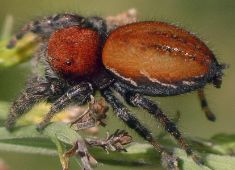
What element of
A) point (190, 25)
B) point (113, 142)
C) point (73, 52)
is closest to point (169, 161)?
point (113, 142)

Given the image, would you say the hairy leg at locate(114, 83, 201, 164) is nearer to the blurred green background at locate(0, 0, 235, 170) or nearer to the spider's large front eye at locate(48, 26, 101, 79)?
the spider's large front eye at locate(48, 26, 101, 79)

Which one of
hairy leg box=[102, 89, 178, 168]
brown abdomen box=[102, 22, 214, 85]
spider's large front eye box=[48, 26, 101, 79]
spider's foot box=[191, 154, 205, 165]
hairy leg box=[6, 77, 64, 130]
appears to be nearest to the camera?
spider's foot box=[191, 154, 205, 165]

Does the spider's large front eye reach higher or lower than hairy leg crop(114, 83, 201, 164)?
higher

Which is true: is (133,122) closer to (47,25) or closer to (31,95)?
(31,95)

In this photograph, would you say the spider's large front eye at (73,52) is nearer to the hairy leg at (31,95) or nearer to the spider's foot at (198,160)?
the hairy leg at (31,95)

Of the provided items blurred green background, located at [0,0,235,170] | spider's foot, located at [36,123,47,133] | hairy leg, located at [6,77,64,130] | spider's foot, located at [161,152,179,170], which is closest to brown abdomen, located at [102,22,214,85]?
hairy leg, located at [6,77,64,130]

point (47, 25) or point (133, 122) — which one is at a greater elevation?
point (47, 25)
